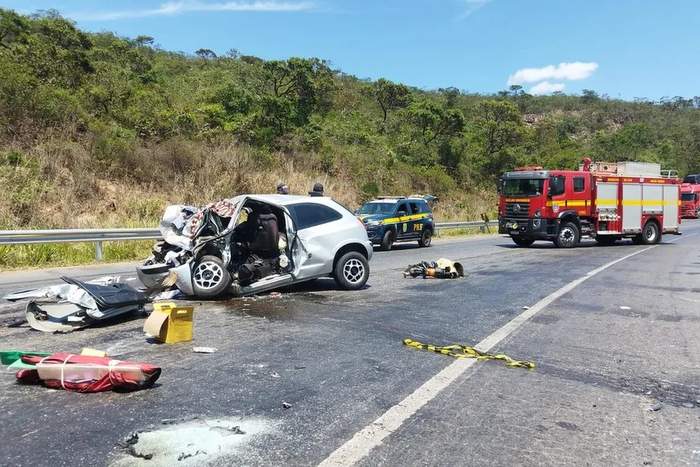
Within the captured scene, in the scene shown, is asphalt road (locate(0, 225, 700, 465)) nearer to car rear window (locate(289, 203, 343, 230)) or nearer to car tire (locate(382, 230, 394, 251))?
car rear window (locate(289, 203, 343, 230))

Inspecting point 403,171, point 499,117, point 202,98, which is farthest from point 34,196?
point 499,117

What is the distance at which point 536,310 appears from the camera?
8.55 metres

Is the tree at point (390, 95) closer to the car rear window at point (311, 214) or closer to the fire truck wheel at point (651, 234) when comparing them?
the fire truck wheel at point (651, 234)

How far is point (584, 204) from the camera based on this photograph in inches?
834

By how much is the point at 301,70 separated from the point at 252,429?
123 feet

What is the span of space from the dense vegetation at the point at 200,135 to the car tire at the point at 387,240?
7983 mm

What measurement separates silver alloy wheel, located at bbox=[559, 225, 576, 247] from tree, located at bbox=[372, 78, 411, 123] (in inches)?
1265

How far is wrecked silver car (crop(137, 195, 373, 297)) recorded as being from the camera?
8.40 m

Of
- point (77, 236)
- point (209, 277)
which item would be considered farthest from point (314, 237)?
point (77, 236)

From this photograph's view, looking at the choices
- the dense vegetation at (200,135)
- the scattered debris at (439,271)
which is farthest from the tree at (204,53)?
the scattered debris at (439,271)

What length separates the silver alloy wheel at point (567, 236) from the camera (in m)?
20.7

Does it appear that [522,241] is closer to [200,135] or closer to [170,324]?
[200,135]

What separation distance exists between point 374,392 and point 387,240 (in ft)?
50.3

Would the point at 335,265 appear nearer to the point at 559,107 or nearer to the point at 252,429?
the point at 252,429
